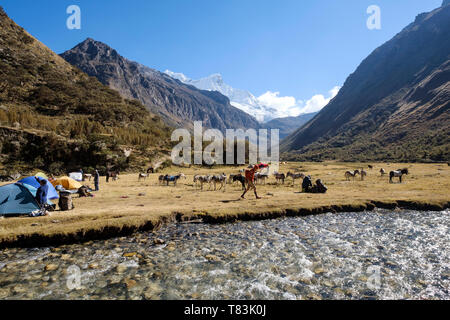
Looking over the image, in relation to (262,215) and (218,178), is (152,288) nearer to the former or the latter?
(262,215)

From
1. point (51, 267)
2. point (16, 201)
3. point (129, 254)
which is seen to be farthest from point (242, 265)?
point (16, 201)

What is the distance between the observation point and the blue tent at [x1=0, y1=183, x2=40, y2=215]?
1434 cm

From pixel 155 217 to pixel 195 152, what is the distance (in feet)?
202

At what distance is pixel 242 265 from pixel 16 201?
48.9ft

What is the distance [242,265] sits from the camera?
935 cm

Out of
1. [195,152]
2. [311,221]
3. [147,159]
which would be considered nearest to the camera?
[311,221]

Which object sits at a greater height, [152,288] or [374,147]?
[374,147]

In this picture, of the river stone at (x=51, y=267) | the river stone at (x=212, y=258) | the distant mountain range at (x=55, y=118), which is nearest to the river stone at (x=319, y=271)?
the river stone at (x=212, y=258)

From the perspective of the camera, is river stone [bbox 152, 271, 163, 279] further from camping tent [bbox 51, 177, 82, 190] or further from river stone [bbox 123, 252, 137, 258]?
camping tent [bbox 51, 177, 82, 190]

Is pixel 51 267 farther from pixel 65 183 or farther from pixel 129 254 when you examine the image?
pixel 65 183
